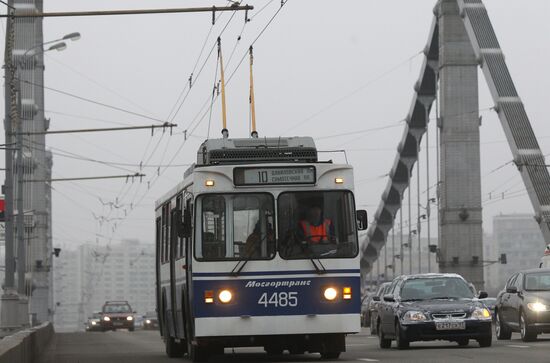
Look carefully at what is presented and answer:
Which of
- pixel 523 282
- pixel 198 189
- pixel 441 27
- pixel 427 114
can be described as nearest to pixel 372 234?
pixel 427 114

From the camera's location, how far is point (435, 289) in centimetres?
2402

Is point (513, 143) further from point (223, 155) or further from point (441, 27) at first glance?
point (223, 155)

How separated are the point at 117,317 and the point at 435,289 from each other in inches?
1862

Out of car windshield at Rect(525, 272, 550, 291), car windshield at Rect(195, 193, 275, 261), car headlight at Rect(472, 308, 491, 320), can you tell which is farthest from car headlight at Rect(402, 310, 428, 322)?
car windshield at Rect(195, 193, 275, 261)

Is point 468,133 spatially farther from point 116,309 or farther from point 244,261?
point 244,261

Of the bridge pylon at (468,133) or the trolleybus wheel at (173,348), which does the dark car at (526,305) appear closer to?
the trolleybus wheel at (173,348)

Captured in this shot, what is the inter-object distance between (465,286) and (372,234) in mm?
99289

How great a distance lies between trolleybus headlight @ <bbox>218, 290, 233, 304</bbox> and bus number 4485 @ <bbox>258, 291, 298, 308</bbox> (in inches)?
14.9

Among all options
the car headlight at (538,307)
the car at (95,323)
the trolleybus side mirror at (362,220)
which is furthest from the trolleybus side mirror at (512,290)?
the car at (95,323)

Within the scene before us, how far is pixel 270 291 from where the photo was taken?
1847 cm

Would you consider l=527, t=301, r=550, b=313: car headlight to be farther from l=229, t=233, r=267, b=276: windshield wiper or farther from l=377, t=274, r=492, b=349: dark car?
l=229, t=233, r=267, b=276: windshield wiper

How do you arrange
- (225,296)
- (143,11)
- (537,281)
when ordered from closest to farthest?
1. (225,296)
2. (143,11)
3. (537,281)

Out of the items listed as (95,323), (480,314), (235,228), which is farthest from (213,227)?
(95,323)

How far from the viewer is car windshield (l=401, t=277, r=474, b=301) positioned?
23750 mm
